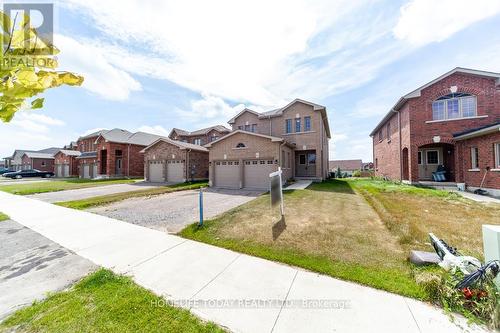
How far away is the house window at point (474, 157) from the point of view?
12.3 m

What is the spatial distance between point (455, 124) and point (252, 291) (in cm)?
1832

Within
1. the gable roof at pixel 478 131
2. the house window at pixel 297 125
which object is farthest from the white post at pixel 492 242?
the house window at pixel 297 125

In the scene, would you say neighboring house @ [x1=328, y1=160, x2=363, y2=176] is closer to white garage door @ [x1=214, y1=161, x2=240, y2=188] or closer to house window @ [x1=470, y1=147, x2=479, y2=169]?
house window @ [x1=470, y1=147, x2=479, y2=169]

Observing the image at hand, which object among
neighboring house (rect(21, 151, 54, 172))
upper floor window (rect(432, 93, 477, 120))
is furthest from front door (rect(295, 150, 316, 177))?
neighboring house (rect(21, 151, 54, 172))

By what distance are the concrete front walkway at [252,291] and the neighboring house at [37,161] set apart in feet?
177

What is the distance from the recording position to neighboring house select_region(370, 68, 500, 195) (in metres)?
11.9

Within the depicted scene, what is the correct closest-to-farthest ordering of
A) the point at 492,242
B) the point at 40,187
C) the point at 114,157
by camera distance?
the point at 492,242 → the point at 40,187 → the point at 114,157

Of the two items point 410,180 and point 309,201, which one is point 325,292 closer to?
point 309,201

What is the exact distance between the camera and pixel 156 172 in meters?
23.2

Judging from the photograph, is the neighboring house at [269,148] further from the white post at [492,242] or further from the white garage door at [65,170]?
the white garage door at [65,170]

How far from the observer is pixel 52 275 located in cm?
387

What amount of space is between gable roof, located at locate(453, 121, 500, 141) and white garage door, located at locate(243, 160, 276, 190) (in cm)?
1209

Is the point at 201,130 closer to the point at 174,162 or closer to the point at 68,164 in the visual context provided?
the point at 174,162

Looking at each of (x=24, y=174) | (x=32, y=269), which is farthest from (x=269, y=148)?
(x=24, y=174)
